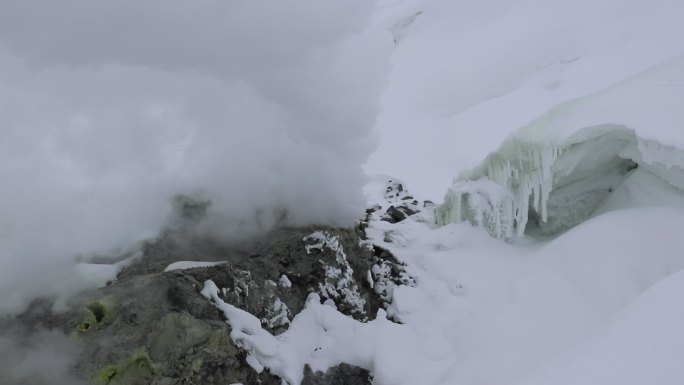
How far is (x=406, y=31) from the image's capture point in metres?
36.1

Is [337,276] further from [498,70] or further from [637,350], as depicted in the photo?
[498,70]

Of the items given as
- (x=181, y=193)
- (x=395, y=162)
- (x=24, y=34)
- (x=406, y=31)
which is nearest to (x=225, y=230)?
(x=181, y=193)

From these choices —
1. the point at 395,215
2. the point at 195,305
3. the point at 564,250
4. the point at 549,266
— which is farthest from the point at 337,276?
the point at 395,215

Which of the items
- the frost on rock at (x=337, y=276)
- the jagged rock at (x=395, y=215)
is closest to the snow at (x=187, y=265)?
the frost on rock at (x=337, y=276)

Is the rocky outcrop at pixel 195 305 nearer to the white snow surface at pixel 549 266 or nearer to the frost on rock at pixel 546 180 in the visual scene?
the white snow surface at pixel 549 266

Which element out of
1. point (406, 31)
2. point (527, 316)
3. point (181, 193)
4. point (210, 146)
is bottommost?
point (527, 316)

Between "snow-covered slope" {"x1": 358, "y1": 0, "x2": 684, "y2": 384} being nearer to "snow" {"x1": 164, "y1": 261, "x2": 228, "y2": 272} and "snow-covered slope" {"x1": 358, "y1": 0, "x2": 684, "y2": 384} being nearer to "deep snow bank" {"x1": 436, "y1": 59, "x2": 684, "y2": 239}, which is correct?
"deep snow bank" {"x1": 436, "y1": 59, "x2": 684, "y2": 239}

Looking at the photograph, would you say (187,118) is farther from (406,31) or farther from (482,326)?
(406,31)

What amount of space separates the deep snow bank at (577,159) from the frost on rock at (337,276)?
8.20 feet

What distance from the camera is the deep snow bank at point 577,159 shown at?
5.51 meters

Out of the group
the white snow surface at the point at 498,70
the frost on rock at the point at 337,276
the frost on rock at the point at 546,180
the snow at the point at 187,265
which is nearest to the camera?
the snow at the point at 187,265

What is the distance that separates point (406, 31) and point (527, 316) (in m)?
33.5

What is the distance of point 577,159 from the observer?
627 cm

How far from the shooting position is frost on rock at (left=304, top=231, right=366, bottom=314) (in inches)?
214
